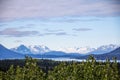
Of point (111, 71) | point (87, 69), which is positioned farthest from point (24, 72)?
point (111, 71)

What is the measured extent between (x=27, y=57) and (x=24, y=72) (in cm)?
76

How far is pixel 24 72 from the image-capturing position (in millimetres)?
17000

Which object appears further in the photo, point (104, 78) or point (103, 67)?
point (103, 67)

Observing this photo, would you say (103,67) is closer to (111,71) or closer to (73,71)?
(111,71)

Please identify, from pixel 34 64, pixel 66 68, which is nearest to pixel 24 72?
pixel 34 64

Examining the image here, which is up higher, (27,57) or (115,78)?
(27,57)

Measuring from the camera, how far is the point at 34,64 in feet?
54.9

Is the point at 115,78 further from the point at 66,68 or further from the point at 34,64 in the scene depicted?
the point at 34,64

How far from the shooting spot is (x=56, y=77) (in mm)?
16453

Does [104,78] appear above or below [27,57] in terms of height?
below

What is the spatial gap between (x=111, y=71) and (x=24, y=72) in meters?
4.24

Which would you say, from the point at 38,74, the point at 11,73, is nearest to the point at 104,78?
the point at 38,74

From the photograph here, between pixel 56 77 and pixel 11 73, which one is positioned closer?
pixel 56 77

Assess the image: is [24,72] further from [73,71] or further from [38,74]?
[73,71]
